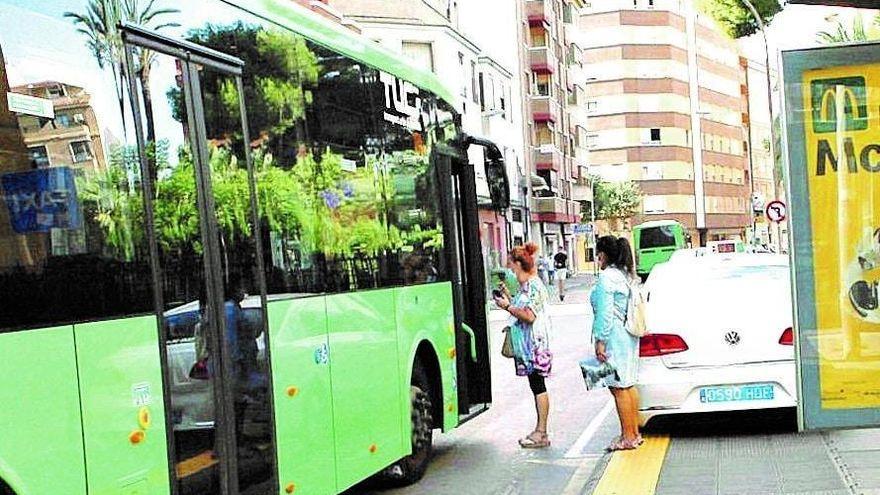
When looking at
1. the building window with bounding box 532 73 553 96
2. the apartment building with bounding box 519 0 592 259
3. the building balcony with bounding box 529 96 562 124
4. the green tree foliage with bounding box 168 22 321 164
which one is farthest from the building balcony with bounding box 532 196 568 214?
the green tree foliage with bounding box 168 22 321 164

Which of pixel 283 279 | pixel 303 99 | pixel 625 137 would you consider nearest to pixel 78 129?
pixel 283 279

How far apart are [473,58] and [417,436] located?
49.2m

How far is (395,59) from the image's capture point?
10.0 meters

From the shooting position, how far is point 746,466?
957 cm

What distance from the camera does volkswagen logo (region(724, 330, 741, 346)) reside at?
10812mm

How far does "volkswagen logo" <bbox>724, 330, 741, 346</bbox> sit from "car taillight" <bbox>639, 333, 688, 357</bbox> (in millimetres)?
356

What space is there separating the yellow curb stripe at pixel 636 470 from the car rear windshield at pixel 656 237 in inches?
2113

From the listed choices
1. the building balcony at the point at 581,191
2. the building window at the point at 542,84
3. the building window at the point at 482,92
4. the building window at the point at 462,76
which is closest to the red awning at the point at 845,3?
the building window at the point at 462,76

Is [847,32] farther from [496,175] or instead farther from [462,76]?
[462,76]

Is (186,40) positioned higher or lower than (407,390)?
higher

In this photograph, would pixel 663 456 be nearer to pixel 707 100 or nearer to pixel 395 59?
pixel 395 59

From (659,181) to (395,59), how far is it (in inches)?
4008

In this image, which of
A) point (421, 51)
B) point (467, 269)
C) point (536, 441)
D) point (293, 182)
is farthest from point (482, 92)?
point (293, 182)

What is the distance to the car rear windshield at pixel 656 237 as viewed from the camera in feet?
210
